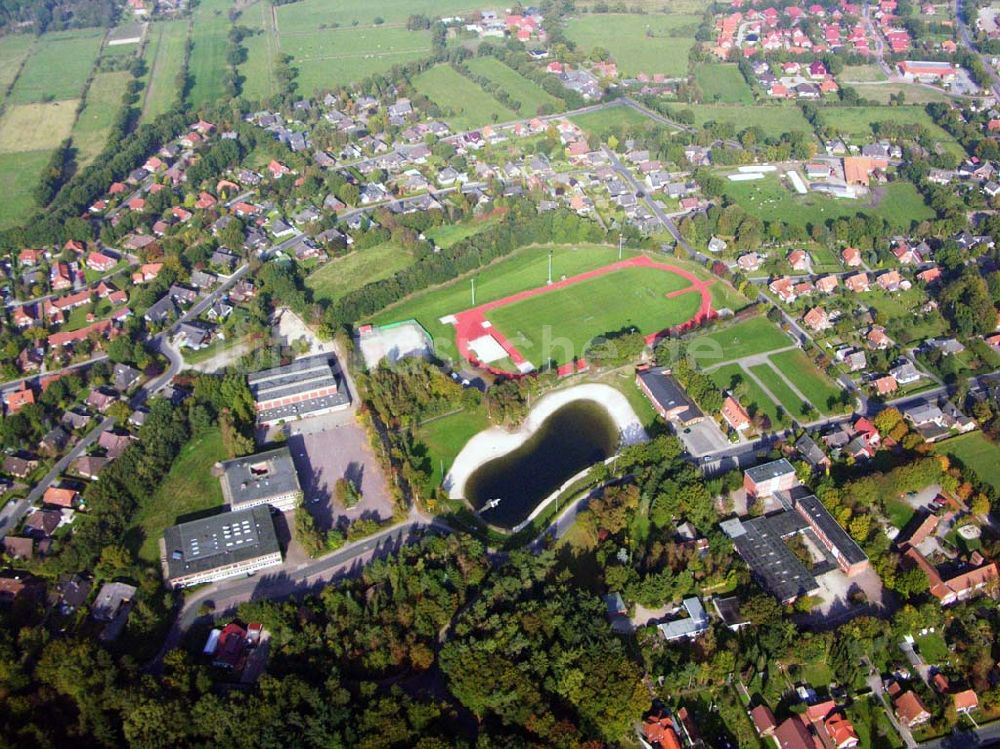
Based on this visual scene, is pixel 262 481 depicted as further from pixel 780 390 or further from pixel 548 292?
pixel 780 390

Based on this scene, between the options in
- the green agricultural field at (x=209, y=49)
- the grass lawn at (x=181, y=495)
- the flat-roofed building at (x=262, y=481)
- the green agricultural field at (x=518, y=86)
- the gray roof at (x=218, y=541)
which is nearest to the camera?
the gray roof at (x=218, y=541)

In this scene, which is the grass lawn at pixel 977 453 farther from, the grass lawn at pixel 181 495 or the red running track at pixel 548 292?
the grass lawn at pixel 181 495

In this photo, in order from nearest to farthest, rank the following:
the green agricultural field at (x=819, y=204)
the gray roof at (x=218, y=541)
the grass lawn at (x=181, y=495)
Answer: the gray roof at (x=218, y=541)
the grass lawn at (x=181, y=495)
the green agricultural field at (x=819, y=204)

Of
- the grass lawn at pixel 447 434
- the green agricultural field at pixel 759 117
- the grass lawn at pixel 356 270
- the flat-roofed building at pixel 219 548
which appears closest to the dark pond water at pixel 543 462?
the grass lawn at pixel 447 434

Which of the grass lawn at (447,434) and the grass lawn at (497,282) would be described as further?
the grass lawn at (497,282)

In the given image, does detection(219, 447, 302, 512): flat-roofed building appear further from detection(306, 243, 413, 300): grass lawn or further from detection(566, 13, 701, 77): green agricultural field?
detection(566, 13, 701, 77): green agricultural field

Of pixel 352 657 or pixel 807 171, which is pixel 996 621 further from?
pixel 807 171

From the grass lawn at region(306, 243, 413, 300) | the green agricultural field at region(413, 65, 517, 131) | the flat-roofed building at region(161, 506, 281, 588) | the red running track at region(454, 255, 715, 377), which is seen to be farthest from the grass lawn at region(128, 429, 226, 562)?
the green agricultural field at region(413, 65, 517, 131)

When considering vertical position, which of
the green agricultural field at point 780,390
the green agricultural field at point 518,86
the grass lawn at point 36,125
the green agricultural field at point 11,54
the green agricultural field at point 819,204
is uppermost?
the green agricultural field at point 11,54
